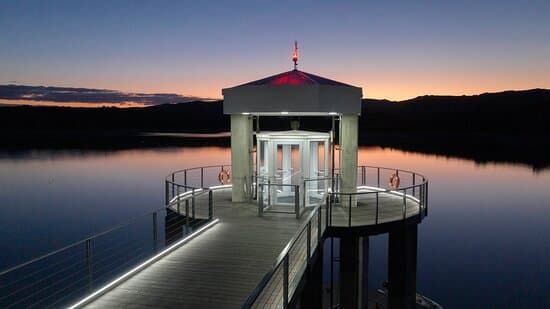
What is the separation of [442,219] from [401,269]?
28.5 meters

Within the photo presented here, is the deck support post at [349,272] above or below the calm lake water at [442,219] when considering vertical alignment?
above

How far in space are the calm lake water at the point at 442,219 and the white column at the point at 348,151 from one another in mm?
15767

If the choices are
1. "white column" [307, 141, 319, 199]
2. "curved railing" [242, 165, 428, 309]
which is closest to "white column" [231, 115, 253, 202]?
"white column" [307, 141, 319, 199]

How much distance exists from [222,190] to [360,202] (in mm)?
5064

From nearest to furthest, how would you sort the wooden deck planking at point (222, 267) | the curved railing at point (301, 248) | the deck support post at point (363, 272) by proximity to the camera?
the curved railing at point (301, 248), the wooden deck planking at point (222, 267), the deck support post at point (363, 272)

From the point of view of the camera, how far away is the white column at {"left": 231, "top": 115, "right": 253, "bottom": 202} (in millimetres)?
12835

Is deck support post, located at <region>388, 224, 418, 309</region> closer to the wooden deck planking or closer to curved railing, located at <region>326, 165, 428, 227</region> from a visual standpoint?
curved railing, located at <region>326, 165, 428, 227</region>

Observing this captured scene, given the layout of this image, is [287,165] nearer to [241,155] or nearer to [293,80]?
[241,155]

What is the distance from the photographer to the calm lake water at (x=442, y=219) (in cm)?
2630

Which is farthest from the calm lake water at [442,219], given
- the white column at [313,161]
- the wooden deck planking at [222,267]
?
the wooden deck planking at [222,267]

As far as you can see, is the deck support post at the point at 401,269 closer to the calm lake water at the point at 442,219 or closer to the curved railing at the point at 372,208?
the curved railing at the point at 372,208

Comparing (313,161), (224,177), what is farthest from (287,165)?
(224,177)

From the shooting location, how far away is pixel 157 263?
25.5 feet

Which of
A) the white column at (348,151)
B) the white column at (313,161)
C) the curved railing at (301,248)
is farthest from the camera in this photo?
the white column at (313,161)
